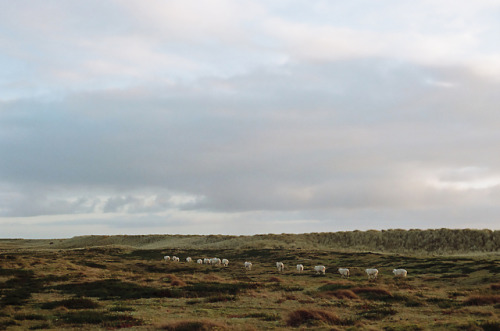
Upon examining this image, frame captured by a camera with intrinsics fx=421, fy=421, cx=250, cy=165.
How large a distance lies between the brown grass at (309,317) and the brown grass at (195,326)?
369cm

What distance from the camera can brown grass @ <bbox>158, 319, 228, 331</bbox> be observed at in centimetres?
1890

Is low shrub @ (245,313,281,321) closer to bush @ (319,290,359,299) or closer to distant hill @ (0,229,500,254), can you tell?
bush @ (319,290,359,299)

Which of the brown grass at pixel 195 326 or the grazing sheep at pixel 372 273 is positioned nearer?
the brown grass at pixel 195 326

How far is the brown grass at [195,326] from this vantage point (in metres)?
18.9

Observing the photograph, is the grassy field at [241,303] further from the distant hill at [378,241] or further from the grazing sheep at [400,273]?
the distant hill at [378,241]

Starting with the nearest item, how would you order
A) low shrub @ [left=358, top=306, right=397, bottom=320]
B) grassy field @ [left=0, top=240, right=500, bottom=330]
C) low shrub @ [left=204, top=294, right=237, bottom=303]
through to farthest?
grassy field @ [left=0, top=240, right=500, bottom=330] → low shrub @ [left=358, top=306, right=397, bottom=320] → low shrub @ [left=204, top=294, right=237, bottom=303]

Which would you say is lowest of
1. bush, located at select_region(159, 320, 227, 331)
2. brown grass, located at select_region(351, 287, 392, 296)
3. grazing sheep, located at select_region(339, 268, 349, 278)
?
grazing sheep, located at select_region(339, 268, 349, 278)

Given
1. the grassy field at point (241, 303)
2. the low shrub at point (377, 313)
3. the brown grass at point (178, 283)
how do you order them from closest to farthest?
1. the grassy field at point (241, 303)
2. the low shrub at point (377, 313)
3. the brown grass at point (178, 283)

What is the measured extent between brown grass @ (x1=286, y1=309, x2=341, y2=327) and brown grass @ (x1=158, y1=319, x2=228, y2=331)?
3686 mm

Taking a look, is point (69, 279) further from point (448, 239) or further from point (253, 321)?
point (448, 239)

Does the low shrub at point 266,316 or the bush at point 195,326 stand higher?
the bush at point 195,326

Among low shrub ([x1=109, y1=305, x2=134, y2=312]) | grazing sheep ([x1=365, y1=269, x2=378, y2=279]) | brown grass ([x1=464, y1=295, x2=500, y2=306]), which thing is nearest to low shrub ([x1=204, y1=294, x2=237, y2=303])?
low shrub ([x1=109, y1=305, x2=134, y2=312])

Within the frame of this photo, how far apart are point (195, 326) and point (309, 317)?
6.12 meters

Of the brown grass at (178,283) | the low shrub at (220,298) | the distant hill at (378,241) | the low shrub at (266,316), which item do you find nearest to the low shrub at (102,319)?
the low shrub at (266,316)
